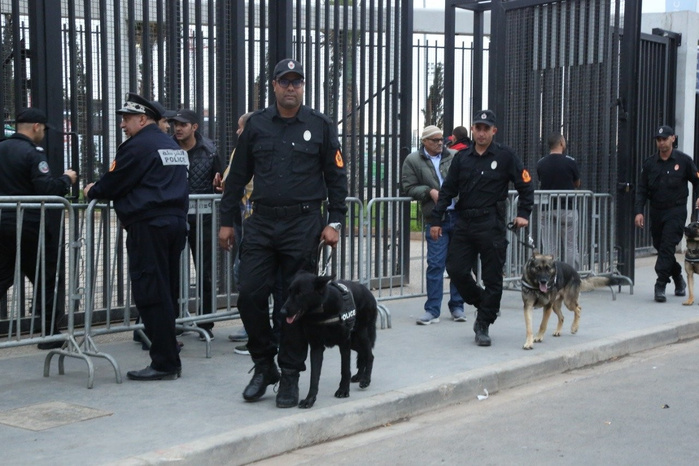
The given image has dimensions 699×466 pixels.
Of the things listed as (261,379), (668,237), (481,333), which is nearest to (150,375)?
(261,379)

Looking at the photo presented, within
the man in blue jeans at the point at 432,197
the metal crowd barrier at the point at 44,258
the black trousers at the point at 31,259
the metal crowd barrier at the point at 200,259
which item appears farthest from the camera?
the man in blue jeans at the point at 432,197

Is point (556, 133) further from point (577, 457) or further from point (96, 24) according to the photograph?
point (577, 457)

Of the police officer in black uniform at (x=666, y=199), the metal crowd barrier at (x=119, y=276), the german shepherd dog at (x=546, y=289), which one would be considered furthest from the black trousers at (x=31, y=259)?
the police officer in black uniform at (x=666, y=199)

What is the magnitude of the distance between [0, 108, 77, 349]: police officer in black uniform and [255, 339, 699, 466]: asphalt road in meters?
2.76

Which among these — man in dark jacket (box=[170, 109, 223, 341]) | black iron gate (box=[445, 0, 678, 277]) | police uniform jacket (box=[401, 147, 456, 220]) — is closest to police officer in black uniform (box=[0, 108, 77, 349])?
man in dark jacket (box=[170, 109, 223, 341])

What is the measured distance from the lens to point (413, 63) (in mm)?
11859

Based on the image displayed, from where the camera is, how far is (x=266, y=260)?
5926 mm

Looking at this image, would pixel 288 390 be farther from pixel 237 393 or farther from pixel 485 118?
pixel 485 118

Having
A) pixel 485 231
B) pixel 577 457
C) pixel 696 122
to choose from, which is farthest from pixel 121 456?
pixel 696 122

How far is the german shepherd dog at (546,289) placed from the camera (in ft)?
25.9

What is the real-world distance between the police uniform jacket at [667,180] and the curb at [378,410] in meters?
2.85

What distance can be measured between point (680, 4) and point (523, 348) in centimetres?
1186

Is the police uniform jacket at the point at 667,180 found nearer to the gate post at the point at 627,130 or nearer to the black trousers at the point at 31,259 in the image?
the gate post at the point at 627,130

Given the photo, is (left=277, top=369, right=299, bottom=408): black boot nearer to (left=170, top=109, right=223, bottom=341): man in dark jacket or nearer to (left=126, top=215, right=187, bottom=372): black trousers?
(left=126, top=215, right=187, bottom=372): black trousers
